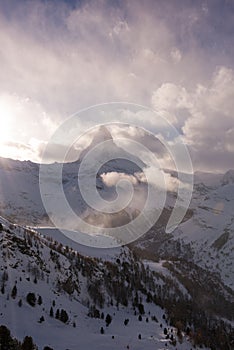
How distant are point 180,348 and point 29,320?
13665 millimetres

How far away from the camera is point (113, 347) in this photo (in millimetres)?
26766

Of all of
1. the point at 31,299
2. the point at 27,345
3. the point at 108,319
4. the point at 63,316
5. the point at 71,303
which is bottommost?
the point at 27,345

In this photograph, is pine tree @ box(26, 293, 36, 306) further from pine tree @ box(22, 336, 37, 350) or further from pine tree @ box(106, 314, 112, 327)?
pine tree @ box(22, 336, 37, 350)

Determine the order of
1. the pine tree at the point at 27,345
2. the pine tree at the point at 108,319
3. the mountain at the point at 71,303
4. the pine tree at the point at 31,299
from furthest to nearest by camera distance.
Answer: the pine tree at the point at 108,319
the pine tree at the point at 31,299
the mountain at the point at 71,303
the pine tree at the point at 27,345

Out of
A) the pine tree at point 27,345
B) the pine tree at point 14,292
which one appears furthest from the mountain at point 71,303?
the pine tree at point 27,345

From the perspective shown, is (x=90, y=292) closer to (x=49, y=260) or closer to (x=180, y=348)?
(x=49, y=260)

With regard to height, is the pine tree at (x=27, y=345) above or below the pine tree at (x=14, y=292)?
below

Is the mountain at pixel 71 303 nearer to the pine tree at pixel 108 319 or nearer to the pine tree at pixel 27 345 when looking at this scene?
the pine tree at pixel 108 319

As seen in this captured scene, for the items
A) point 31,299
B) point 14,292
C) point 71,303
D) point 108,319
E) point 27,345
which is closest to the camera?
point 27,345

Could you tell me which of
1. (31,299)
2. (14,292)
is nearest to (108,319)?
(31,299)

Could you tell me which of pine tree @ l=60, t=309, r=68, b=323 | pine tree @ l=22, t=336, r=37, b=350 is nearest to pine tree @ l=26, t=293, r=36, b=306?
pine tree @ l=60, t=309, r=68, b=323

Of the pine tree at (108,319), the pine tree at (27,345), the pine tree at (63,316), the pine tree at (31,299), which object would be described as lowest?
the pine tree at (27,345)

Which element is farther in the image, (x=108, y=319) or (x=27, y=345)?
(x=108, y=319)

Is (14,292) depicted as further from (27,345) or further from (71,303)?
(27,345)
